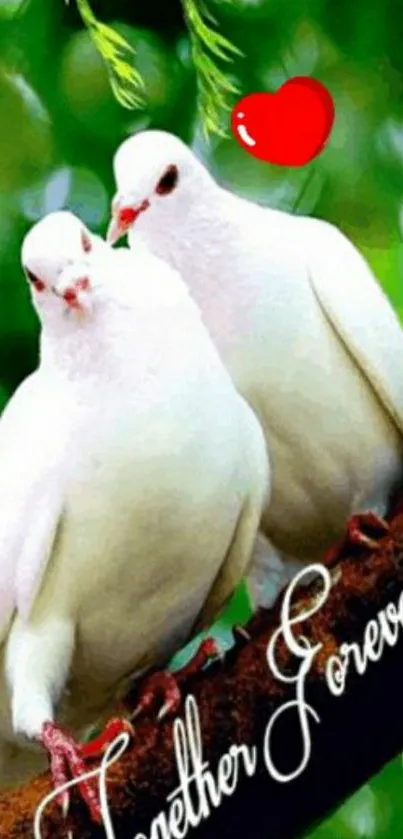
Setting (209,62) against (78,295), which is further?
(209,62)

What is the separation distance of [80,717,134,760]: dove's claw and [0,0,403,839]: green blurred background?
0.37ft

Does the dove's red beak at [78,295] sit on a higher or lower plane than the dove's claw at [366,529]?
higher

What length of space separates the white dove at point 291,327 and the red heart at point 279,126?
47 mm

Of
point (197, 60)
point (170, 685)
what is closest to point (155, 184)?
point (197, 60)

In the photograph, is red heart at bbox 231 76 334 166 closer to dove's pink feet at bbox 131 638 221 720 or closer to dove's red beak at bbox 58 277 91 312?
dove's red beak at bbox 58 277 91 312

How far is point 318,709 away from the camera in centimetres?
96

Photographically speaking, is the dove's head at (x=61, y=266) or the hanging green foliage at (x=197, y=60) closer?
the dove's head at (x=61, y=266)

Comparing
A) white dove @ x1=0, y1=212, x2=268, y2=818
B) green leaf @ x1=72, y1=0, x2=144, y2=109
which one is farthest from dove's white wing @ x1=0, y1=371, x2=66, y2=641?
green leaf @ x1=72, y1=0, x2=144, y2=109

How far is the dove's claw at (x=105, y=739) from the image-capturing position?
94cm

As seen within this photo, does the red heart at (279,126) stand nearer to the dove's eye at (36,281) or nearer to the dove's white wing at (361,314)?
the dove's white wing at (361,314)

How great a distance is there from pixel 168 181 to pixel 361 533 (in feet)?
0.90

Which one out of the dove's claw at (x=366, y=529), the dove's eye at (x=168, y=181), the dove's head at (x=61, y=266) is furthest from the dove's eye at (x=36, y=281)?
the dove's claw at (x=366, y=529)

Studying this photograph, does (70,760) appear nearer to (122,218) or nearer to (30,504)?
(30,504)

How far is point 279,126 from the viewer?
1.04 metres
